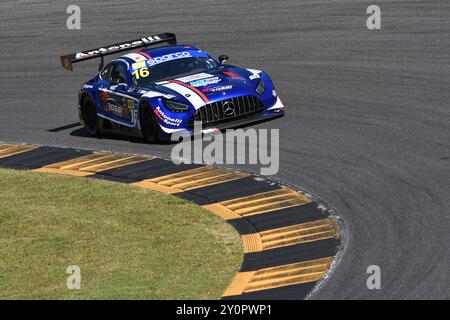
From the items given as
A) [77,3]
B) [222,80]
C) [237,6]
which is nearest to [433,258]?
[222,80]

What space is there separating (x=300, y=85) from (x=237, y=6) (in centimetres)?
720

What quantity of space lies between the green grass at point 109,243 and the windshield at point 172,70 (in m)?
2.70

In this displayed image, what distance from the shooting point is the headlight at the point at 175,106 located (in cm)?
1862

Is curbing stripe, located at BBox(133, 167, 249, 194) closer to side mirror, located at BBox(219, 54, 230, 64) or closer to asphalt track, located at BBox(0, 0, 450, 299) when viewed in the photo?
asphalt track, located at BBox(0, 0, 450, 299)

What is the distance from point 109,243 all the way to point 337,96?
759cm

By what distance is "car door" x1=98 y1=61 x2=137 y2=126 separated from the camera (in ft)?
64.0

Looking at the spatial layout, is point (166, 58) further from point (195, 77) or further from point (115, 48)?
point (115, 48)

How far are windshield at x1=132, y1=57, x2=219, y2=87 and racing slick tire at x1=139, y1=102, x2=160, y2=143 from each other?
21.4 inches

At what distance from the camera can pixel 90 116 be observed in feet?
67.8

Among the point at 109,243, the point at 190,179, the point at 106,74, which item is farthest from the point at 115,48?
the point at 109,243

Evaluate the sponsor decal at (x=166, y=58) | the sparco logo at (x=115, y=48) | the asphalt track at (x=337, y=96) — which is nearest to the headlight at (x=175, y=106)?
the asphalt track at (x=337, y=96)

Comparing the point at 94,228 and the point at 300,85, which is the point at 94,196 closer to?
the point at 94,228

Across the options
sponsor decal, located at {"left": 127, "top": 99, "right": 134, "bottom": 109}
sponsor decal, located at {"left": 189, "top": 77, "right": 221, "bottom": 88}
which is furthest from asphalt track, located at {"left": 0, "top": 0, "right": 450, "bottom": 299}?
sponsor decal, located at {"left": 189, "top": 77, "right": 221, "bottom": 88}
